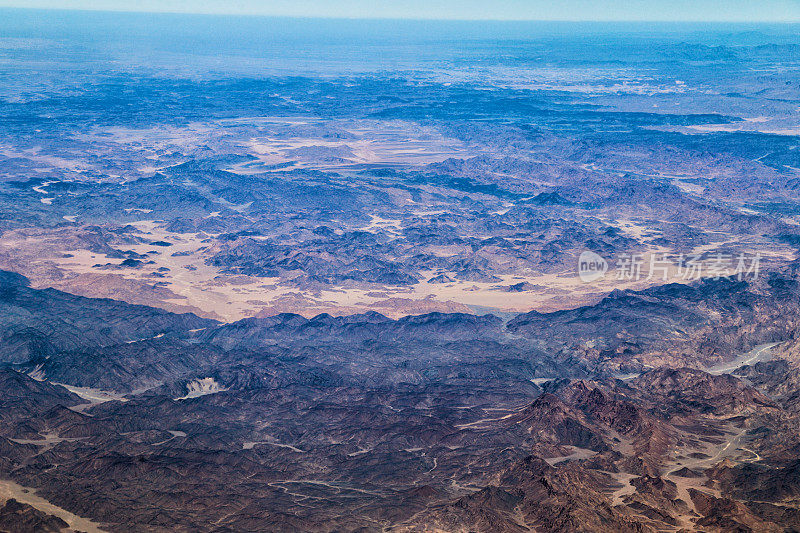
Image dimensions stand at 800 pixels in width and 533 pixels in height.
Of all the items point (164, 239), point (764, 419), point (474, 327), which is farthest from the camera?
point (164, 239)

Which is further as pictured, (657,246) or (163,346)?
(657,246)

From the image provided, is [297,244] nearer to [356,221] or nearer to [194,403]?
[356,221]

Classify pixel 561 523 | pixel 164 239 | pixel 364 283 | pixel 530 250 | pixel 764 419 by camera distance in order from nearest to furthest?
1. pixel 561 523
2. pixel 764 419
3. pixel 364 283
4. pixel 530 250
5. pixel 164 239

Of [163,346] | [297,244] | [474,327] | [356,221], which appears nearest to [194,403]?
[163,346]

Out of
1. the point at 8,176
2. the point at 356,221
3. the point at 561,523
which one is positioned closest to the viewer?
the point at 561,523

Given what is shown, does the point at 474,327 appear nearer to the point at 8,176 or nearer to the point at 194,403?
the point at 194,403

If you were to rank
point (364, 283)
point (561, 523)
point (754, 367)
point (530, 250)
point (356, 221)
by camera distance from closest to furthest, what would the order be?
point (561, 523) → point (754, 367) → point (364, 283) → point (530, 250) → point (356, 221)

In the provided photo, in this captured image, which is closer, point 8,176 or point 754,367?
point 754,367

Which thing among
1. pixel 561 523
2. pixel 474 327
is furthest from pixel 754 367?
pixel 561 523
